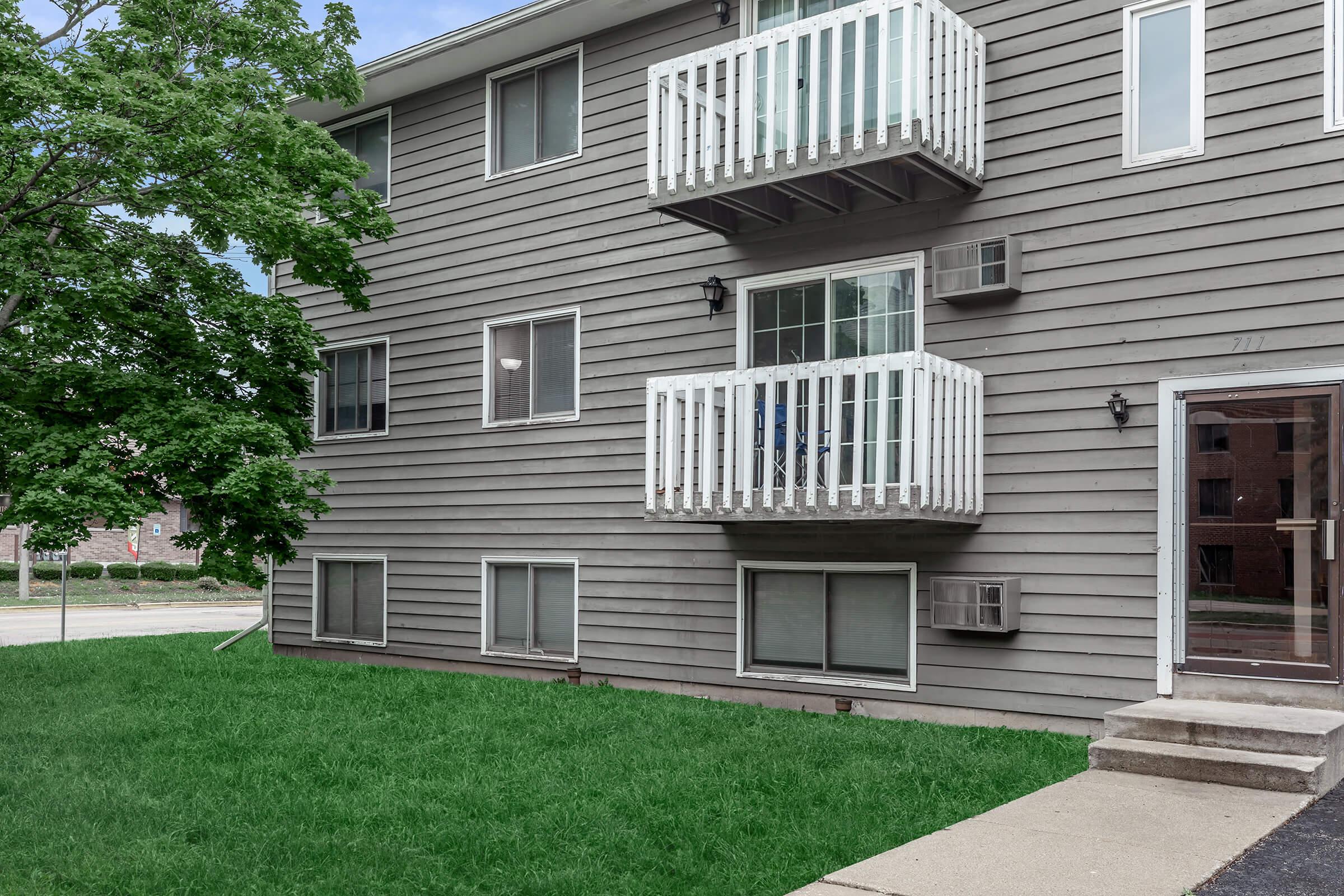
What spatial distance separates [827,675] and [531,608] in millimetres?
3682

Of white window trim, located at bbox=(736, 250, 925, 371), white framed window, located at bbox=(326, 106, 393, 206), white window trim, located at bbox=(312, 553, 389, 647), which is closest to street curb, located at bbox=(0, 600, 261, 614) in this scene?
white window trim, located at bbox=(312, 553, 389, 647)

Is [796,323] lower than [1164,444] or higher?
higher

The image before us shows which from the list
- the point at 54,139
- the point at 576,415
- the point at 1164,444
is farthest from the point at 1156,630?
the point at 54,139

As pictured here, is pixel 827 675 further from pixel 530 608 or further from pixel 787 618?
pixel 530 608

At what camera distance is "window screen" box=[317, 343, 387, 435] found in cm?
1323

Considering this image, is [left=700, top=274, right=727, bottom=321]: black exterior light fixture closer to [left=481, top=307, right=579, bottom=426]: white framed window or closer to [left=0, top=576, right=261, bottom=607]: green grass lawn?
[left=481, top=307, right=579, bottom=426]: white framed window

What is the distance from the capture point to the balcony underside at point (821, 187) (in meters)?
8.06

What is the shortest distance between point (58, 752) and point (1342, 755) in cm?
795

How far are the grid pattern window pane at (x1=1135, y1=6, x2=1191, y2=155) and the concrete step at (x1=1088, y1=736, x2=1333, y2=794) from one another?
4.21 meters

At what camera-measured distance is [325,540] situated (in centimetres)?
1360

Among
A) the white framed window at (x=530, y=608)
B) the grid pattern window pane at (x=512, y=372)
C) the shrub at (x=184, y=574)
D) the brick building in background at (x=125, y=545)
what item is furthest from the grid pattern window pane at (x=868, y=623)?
the brick building in background at (x=125, y=545)

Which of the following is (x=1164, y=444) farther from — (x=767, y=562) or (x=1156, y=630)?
(x=767, y=562)

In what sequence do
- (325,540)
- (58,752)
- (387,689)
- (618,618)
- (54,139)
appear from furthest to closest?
(325,540) < (618,618) < (387,689) < (54,139) < (58,752)

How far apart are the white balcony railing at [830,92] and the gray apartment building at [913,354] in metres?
0.04
